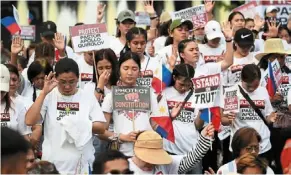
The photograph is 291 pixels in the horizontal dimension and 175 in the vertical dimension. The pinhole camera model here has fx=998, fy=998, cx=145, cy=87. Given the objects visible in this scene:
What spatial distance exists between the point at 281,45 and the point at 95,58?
2886 mm

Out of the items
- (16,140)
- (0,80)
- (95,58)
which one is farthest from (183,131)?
(16,140)

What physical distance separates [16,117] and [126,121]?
1.09m

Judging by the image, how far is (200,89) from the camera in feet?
32.5

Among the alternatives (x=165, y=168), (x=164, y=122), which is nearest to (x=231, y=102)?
(x=164, y=122)

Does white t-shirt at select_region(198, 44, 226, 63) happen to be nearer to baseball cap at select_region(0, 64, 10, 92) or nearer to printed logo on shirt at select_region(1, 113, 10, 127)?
baseball cap at select_region(0, 64, 10, 92)

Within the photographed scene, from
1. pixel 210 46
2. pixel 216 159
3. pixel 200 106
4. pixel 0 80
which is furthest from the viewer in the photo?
pixel 210 46

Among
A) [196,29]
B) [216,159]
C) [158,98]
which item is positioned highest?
[196,29]

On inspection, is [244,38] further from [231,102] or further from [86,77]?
[86,77]

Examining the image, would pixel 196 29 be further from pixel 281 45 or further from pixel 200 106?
pixel 200 106

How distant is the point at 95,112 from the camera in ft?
30.4

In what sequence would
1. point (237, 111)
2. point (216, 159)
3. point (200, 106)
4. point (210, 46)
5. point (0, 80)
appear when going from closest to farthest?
point (0, 80)
point (200, 106)
point (237, 111)
point (216, 159)
point (210, 46)

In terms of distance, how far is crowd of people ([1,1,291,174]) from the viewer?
355 inches

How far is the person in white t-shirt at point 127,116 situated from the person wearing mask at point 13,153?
4024 mm

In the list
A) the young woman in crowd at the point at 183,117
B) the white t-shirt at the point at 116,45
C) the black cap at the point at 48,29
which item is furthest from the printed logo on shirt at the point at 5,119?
the black cap at the point at 48,29
